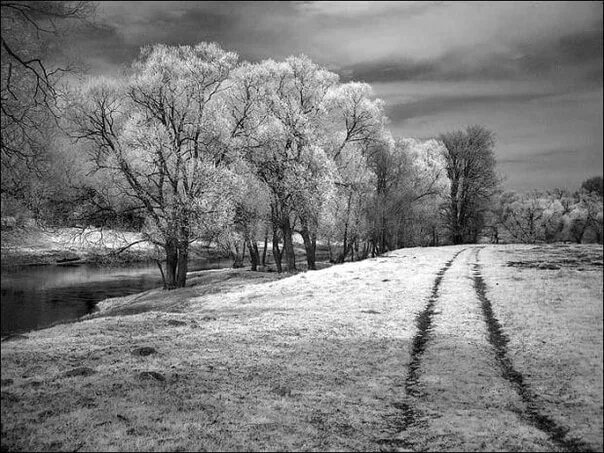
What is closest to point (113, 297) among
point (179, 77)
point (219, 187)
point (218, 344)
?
point (219, 187)

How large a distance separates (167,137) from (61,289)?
54.2 feet

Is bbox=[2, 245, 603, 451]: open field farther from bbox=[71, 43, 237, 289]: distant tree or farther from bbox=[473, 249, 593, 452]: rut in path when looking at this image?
bbox=[71, 43, 237, 289]: distant tree

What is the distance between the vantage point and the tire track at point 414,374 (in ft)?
24.6

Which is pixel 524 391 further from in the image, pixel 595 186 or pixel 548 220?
pixel 595 186

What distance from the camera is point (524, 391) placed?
9.17 m

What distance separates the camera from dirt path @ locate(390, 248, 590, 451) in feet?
23.7

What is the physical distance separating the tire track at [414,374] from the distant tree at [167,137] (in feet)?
48.7

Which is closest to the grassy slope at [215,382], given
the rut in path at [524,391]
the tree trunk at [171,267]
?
the rut in path at [524,391]

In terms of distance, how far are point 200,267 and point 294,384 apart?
48.4m

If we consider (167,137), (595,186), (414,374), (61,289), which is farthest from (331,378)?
(595,186)

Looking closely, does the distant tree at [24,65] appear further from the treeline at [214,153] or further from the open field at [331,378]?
the open field at [331,378]

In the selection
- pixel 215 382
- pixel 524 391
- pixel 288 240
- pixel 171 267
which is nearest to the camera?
pixel 524 391

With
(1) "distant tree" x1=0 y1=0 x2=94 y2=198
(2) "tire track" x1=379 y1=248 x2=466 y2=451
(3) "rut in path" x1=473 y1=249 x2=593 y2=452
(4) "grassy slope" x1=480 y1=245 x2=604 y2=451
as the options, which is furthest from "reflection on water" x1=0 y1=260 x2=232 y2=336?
(4) "grassy slope" x1=480 y1=245 x2=604 y2=451

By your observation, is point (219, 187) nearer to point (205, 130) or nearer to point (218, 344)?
point (205, 130)
